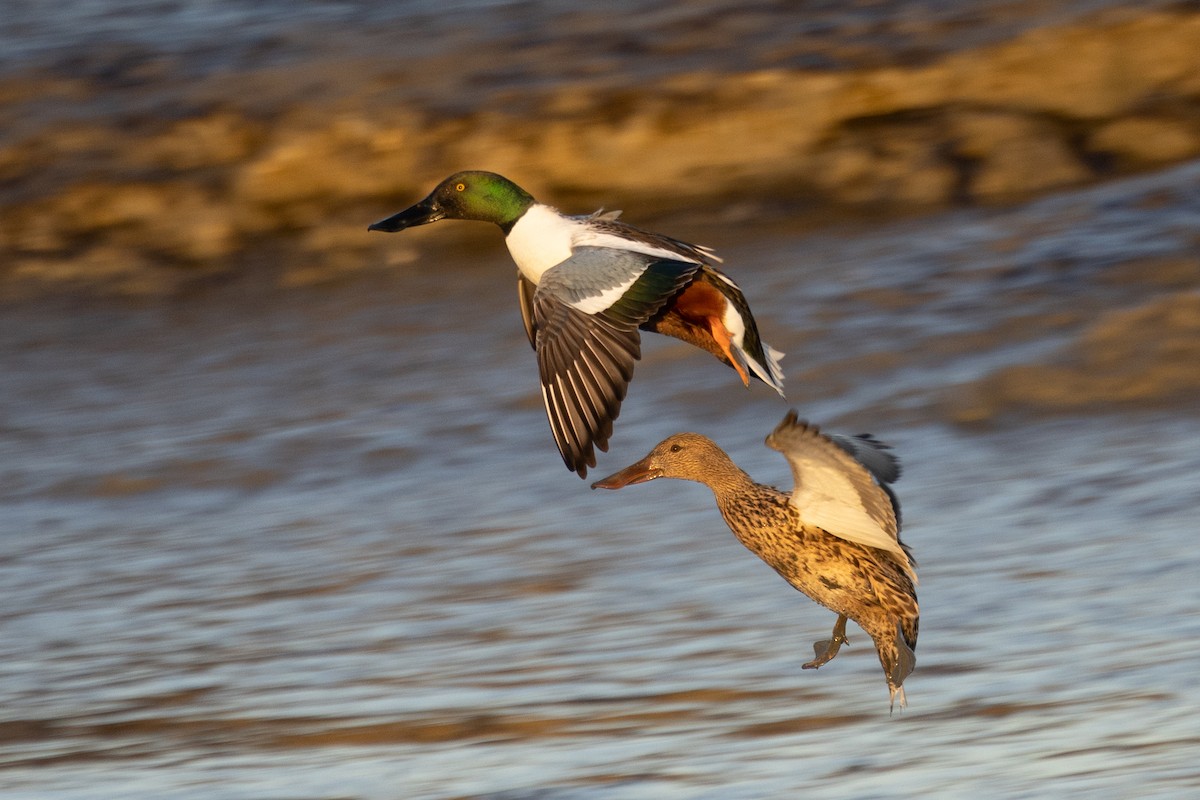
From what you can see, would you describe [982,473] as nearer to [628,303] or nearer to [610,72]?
[628,303]

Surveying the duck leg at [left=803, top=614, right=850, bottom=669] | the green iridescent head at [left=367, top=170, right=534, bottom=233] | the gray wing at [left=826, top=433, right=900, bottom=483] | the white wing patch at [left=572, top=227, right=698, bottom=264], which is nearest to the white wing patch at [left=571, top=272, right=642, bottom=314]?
the white wing patch at [left=572, top=227, right=698, bottom=264]

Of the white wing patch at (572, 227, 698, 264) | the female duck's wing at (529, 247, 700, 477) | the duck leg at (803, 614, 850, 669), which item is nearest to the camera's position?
the duck leg at (803, 614, 850, 669)

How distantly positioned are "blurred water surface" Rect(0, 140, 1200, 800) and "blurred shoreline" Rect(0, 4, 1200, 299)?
544 millimetres

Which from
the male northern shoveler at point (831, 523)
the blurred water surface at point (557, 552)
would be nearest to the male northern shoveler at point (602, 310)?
the male northern shoveler at point (831, 523)

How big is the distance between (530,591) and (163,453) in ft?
8.81

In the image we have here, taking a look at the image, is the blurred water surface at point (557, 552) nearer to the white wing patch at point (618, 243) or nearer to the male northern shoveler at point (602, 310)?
the male northern shoveler at point (602, 310)

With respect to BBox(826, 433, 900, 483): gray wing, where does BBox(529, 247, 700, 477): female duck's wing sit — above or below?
above

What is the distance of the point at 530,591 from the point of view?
21.0ft

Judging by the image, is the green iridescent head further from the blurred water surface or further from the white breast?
the blurred water surface

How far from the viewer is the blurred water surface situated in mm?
4957

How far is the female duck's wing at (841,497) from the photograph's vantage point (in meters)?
4.41

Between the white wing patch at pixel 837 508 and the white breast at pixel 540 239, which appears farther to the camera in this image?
the white breast at pixel 540 239

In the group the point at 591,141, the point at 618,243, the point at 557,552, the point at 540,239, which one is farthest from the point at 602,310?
the point at 591,141

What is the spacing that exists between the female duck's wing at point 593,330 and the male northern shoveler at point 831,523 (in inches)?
6.7
